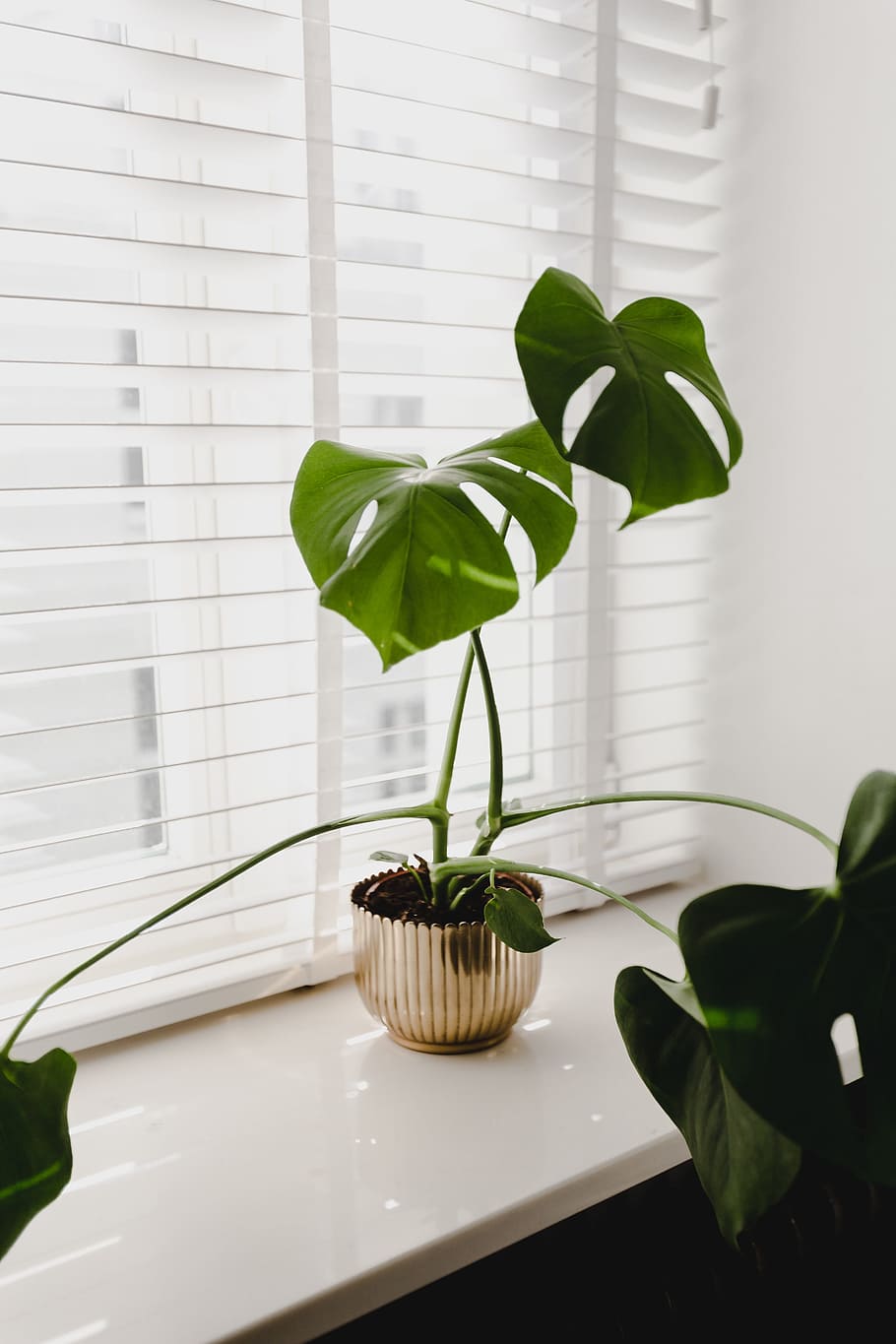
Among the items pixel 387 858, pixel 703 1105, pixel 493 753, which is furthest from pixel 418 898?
pixel 703 1105

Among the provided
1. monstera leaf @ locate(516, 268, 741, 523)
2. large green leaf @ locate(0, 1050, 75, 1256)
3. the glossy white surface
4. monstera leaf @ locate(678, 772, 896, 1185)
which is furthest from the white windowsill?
monstera leaf @ locate(516, 268, 741, 523)

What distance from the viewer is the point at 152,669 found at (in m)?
1.00

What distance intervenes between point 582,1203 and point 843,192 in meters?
0.93

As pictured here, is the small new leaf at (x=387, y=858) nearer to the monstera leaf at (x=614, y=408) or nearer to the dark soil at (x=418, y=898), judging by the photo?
the dark soil at (x=418, y=898)

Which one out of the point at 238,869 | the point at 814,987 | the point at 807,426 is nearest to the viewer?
the point at 814,987

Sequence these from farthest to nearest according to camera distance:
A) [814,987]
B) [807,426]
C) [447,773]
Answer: [807,426] → [447,773] → [814,987]

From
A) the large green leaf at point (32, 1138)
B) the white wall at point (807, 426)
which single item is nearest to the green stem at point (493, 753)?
the large green leaf at point (32, 1138)

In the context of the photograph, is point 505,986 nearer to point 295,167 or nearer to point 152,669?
point 152,669

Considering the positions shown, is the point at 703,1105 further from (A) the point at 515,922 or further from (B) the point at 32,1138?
(B) the point at 32,1138

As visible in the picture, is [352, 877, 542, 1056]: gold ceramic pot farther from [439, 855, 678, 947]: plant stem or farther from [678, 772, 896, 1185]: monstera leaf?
[678, 772, 896, 1185]: monstera leaf

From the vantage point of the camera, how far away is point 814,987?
54 centimetres

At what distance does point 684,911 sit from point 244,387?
0.56 meters

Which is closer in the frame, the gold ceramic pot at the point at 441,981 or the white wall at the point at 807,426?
the gold ceramic pot at the point at 441,981

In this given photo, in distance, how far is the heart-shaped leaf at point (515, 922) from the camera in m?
0.75
